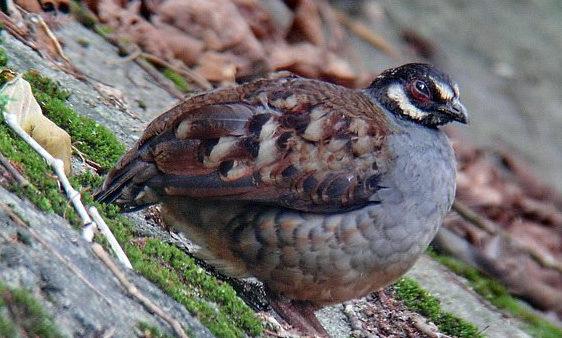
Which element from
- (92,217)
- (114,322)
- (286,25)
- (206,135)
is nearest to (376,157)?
(206,135)

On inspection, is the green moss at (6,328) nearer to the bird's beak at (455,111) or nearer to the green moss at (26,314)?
the green moss at (26,314)

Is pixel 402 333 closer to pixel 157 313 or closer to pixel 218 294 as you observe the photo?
pixel 218 294

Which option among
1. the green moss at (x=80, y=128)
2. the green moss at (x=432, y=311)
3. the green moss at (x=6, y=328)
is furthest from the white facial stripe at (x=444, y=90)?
the green moss at (x=6, y=328)

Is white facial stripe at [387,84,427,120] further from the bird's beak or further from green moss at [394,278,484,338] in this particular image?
green moss at [394,278,484,338]

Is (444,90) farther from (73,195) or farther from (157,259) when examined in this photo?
(73,195)

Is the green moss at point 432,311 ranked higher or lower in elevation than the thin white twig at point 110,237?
lower

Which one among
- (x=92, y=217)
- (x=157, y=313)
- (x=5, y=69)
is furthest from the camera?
(x=5, y=69)

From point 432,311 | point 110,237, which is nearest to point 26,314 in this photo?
point 110,237

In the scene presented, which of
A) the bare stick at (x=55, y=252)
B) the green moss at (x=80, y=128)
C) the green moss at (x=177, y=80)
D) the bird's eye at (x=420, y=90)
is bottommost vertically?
the green moss at (x=177, y=80)
